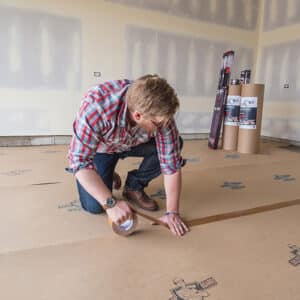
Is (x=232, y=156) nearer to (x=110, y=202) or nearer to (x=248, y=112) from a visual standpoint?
(x=248, y=112)

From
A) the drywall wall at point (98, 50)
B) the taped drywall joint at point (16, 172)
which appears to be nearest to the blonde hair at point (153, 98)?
the taped drywall joint at point (16, 172)

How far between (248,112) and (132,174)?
68.7 inches

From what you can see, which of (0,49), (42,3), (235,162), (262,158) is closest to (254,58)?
(262,158)

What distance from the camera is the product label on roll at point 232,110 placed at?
9.32 feet

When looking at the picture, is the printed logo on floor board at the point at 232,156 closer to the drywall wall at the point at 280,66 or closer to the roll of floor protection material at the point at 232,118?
the roll of floor protection material at the point at 232,118

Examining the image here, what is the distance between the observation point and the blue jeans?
1.24 meters

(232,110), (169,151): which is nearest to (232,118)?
(232,110)

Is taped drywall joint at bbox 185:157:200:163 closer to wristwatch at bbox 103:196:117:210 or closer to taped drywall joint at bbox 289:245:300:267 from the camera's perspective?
taped drywall joint at bbox 289:245:300:267

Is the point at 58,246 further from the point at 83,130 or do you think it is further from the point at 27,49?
the point at 27,49

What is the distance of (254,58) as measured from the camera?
388 centimetres

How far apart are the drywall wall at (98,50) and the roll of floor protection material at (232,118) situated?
2.45ft

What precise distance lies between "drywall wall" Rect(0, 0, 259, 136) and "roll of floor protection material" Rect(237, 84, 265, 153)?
900 mm

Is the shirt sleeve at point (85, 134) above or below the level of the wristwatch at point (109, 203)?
above

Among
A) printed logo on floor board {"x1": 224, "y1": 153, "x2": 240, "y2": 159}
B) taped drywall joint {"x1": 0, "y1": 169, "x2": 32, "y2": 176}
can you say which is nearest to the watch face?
taped drywall joint {"x1": 0, "y1": 169, "x2": 32, "y2": 176}
